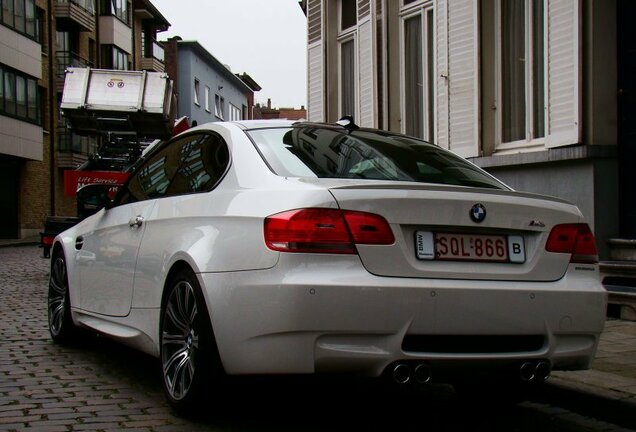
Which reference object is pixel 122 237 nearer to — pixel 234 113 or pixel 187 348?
pixel 187 348

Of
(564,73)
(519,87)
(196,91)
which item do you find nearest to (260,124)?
(564,73)

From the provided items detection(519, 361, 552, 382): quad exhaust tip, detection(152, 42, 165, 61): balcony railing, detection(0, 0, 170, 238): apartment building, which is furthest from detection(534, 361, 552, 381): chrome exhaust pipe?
detection(152, 42, 165, 61): balcony railing

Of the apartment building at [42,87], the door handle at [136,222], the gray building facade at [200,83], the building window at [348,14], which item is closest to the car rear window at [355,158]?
the door handle at [136,222]

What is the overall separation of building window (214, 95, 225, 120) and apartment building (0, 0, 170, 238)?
1314cm

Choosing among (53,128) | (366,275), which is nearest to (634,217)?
(366,275)

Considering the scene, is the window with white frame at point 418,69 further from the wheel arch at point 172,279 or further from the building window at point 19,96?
the building window at point 19,96

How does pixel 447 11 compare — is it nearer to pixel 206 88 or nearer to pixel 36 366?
pixel 36 366

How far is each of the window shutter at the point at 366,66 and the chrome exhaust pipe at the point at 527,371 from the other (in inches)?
401

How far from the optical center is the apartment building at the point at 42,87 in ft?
107

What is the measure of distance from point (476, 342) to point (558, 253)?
0.66 meters

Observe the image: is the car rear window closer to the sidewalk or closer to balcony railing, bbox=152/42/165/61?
the sidewalk

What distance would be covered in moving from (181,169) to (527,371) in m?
2.32

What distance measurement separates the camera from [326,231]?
3715 millimetres

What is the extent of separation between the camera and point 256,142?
14.9ft
